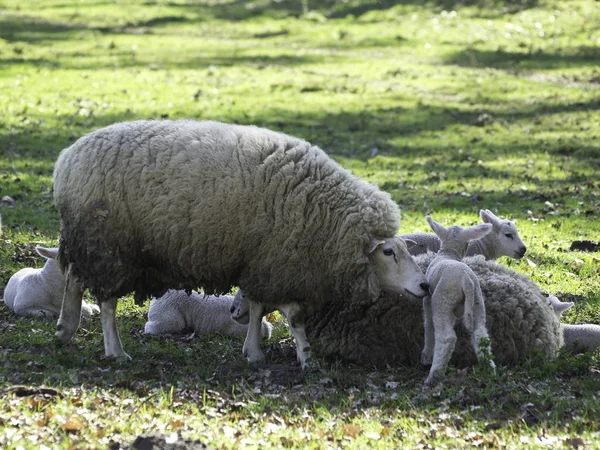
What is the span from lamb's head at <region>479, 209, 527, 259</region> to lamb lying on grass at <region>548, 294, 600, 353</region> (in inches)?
95.4

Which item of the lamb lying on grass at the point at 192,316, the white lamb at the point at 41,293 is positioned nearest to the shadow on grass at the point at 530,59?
the lamb lying on grass at the point at 192,316

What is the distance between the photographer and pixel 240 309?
1005 cm

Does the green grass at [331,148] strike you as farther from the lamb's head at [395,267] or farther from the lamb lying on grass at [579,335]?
the lamb's head at [395,267]

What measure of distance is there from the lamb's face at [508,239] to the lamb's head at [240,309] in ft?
12.8

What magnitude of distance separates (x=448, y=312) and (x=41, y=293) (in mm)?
4789

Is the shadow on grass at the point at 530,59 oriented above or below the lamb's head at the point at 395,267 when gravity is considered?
below

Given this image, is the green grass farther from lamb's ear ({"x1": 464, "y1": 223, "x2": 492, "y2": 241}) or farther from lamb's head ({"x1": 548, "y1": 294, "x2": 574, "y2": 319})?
lamb's ear ({"x1": 464, "y1": 223, "x2": 492, "y2": 241})

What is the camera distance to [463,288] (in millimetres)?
8648

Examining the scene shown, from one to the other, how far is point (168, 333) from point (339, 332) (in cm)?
215

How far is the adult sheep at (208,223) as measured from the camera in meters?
9.13

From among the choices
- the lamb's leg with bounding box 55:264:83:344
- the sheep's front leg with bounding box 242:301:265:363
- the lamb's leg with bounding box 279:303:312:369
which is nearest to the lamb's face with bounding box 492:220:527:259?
the lamb's leg with bounding box 279:303:312:369

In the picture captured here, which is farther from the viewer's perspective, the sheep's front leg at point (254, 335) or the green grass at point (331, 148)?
the sheep's front leg at point (254, 335)

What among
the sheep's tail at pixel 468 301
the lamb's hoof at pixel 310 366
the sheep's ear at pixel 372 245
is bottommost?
the lamb's hoof at pixel 310 366

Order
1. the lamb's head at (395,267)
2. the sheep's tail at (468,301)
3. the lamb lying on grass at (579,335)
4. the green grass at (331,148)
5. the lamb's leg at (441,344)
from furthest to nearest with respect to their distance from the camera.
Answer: the lamb lying on grass at (579,335)
the lamb's head at (395,267)
the sheep's tail at (468,301)
the lamb's leg at (441,344)
the green grass at (331,148)
